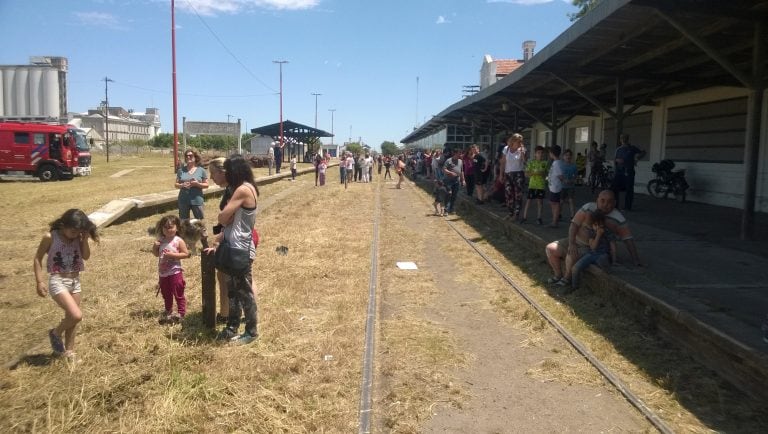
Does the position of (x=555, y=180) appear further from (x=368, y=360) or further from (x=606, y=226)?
(x=368, y=360)

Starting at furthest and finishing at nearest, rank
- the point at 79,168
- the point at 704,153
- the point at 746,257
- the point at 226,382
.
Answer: the point at 79,168 < the point at 704,153 < the point at 746,257 < the point at 226,382

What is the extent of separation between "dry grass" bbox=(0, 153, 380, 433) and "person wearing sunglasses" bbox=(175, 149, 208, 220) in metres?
0.88

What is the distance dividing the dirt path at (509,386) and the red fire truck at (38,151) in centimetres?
2658

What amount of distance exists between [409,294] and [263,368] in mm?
2805

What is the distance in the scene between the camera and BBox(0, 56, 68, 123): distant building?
115ft

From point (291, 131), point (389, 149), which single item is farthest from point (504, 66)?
point (389, 149)

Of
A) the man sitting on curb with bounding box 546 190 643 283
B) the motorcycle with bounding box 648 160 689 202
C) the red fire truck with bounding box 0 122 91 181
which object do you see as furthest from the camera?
the red fire truck with bounding box 0 122 91 181

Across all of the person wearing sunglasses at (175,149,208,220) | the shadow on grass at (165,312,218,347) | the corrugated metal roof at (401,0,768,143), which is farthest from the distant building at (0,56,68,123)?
the shadow on grass at (165,312,218,347)

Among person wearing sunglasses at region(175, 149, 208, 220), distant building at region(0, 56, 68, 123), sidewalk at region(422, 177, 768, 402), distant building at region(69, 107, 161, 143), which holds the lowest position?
sidewalk at region(422, 177, 768, 402)

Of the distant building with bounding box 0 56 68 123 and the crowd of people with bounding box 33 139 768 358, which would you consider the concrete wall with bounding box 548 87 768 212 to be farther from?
the distant building with bounding box 0 56 68 123

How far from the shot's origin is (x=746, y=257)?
770 cm

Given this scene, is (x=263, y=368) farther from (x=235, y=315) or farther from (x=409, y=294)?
(x=409, y=294)

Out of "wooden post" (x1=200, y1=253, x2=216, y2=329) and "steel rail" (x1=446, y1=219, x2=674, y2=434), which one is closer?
"steel rail" (x1=446, y1=219, x2=674, y2=434)

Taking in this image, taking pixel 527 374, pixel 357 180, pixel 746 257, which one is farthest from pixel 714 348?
pixel 357 180
